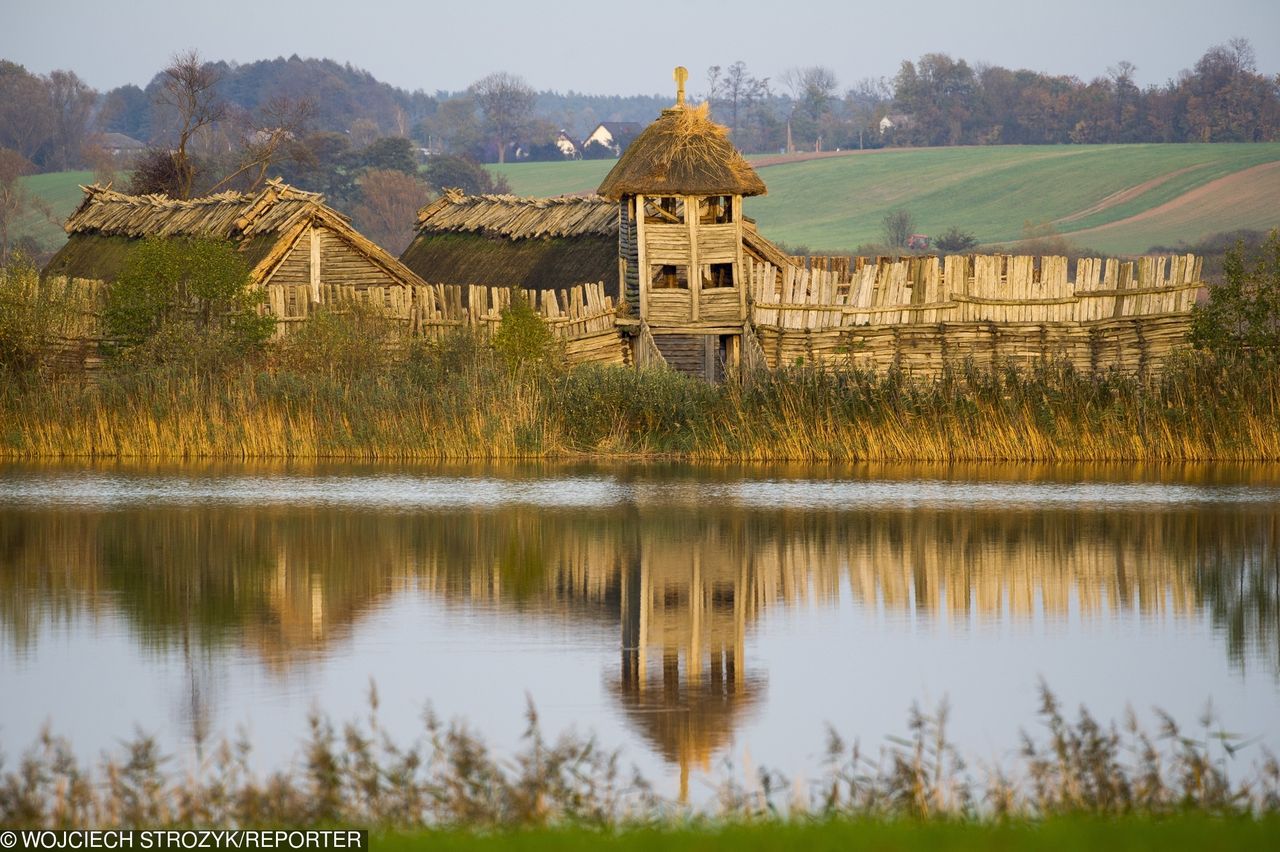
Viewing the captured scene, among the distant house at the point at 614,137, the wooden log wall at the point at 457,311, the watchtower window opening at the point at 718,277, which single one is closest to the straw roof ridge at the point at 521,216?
the watchtower window opening at the point at 718,277

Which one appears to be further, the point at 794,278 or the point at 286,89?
the point at 286,89

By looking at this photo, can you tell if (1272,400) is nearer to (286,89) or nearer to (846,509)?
(846,509)

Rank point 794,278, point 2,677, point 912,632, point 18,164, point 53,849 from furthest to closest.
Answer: point 18,164 → point 794,278 → point 912,632 → point 2,677 → point 53,849

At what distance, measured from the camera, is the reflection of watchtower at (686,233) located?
37.0 m

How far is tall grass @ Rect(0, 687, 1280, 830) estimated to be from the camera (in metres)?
8.67

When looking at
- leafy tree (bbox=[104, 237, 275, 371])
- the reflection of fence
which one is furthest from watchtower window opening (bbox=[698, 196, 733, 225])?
leafy tree (bbox=[104, 237, 275, 371])

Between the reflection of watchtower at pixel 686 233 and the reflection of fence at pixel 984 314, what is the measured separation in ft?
4.34

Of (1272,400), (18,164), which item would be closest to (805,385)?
(1272,400)

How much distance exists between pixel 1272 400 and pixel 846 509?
825 cm

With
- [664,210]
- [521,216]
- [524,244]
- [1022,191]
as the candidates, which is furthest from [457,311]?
[1022,191]

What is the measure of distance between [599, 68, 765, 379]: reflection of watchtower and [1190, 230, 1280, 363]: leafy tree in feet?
33.6

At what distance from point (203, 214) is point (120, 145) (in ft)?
414

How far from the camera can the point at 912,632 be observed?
13984 mm

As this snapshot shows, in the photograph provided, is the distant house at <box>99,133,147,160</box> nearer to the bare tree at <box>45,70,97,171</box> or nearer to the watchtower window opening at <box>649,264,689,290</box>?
the bare tree at <box>45,70,97,171</box>
